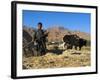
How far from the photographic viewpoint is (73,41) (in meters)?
2.02

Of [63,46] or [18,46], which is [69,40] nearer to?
[63,46]

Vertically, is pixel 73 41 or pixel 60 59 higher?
pixel 73 41

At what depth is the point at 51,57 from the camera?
1936mm

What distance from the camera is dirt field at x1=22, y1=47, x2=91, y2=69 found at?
1870mm

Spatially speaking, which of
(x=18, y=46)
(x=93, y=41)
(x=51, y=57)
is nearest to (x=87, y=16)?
(x=93, y=41)

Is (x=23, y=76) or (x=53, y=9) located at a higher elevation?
(x=53, y=9)

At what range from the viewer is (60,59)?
1967mm

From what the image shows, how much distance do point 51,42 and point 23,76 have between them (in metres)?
0.36

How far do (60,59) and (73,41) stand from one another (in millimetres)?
197

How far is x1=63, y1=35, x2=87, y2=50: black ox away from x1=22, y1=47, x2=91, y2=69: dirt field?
0.04m

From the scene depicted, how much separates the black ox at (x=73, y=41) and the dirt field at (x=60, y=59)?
43 mm

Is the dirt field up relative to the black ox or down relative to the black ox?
down

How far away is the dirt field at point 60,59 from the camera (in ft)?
6.14

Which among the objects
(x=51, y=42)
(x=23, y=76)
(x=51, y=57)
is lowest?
(x=23, y=76)
